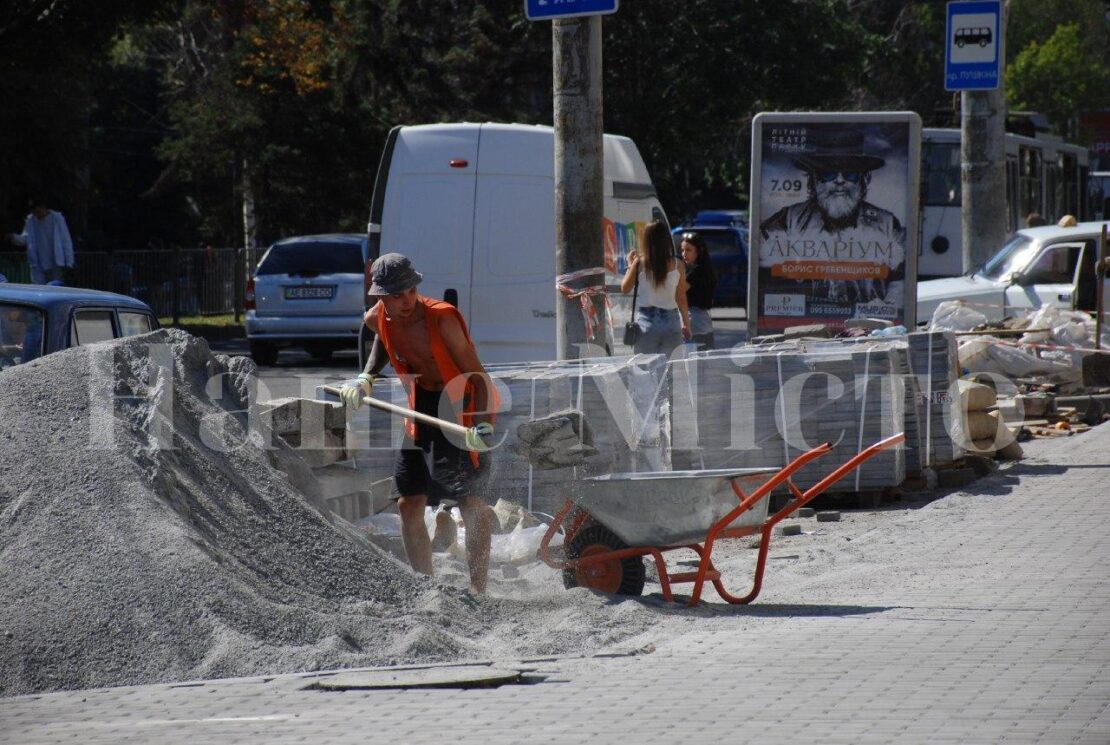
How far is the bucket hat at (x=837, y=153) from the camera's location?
13.1 m

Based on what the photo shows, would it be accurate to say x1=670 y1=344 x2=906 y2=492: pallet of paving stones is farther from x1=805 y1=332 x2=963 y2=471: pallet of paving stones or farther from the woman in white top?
the woman in white top

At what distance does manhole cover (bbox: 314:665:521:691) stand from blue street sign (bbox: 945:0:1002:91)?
42.2 ft

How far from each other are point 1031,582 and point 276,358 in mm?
15191

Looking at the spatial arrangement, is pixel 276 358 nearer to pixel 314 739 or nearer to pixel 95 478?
pixel 95 478

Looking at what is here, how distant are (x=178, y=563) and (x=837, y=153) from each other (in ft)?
27.5

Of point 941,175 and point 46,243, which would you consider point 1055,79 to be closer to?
point 941,175

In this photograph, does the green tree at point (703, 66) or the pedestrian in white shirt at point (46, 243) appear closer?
the pedestrian in white shirt at point (46, 243)

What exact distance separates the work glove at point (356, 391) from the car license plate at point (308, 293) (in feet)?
42.7

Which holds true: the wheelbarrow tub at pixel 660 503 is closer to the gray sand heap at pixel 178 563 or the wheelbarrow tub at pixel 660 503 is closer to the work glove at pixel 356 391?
the gray sand heap at pixel 178 563

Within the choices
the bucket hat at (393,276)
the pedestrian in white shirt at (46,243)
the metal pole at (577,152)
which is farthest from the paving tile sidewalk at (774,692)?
the pedestrian in white shirt at (46,243)

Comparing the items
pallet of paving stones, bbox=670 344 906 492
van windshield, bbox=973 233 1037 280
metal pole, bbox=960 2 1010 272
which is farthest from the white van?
metal pole, bbox=960 2 1010 272

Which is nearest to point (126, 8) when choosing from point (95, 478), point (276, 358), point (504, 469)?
point (276, 358)

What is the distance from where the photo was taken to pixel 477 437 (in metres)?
7.06

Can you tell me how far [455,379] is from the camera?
7355 mm
